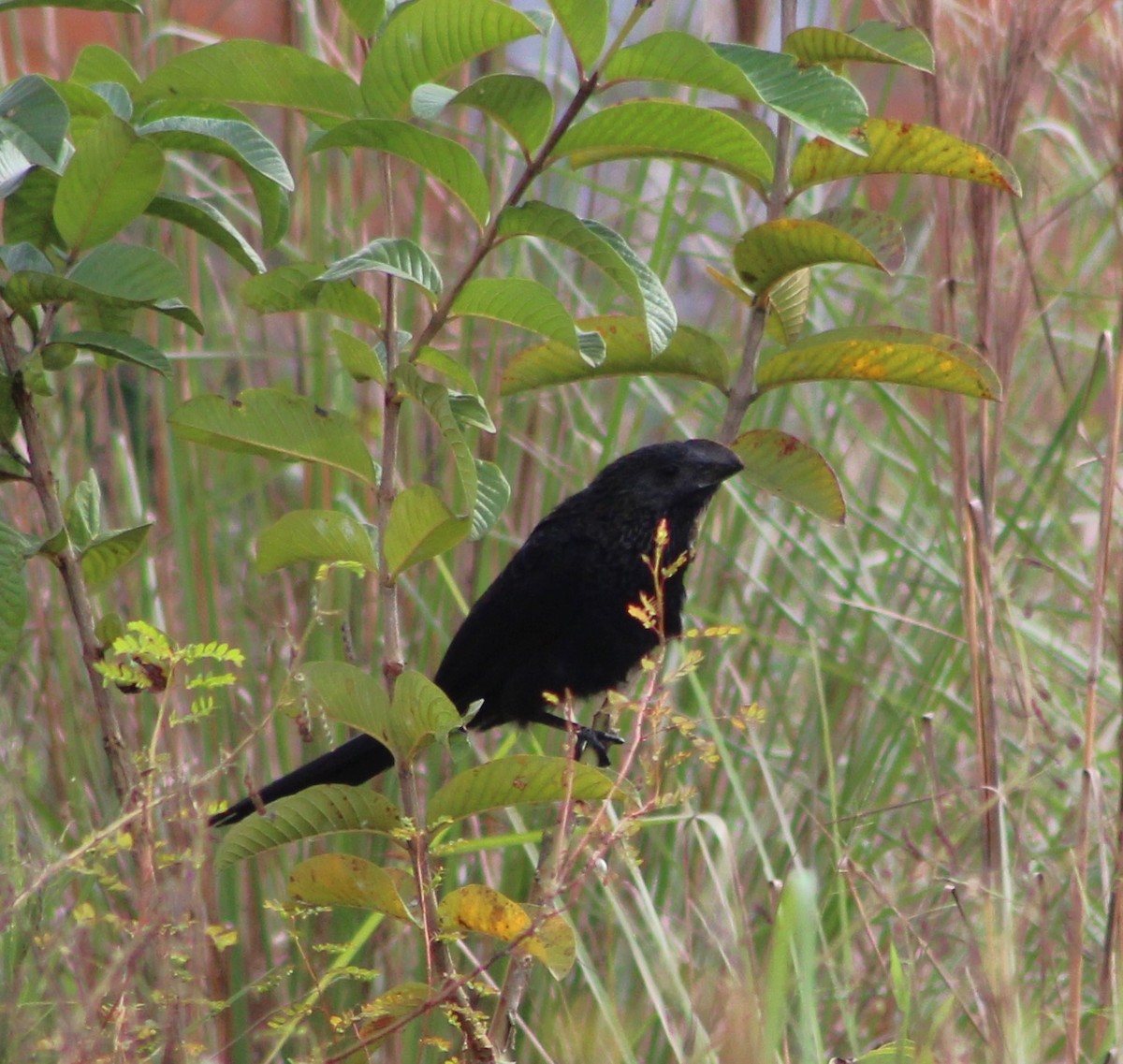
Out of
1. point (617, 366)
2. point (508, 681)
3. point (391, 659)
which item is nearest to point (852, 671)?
point (508, 681)

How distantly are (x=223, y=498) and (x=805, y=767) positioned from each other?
1.17 meters

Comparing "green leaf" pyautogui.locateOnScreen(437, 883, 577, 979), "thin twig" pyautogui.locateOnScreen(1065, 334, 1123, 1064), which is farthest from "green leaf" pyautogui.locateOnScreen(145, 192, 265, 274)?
"thin twig" pyautogui.locateOnScreen(1065, 334, 1123, 1064)

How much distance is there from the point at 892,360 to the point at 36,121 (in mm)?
881

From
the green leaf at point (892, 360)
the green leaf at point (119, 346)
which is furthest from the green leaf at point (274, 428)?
the green leaf at point (892, 360)

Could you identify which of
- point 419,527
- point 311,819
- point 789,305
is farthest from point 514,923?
point 789,305

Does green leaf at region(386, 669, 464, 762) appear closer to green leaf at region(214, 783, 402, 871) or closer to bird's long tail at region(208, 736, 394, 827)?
green leaf at region(214, 783, 402, 871)

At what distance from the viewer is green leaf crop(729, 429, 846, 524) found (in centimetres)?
159

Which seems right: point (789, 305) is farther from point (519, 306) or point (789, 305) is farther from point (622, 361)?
point (519, 306)

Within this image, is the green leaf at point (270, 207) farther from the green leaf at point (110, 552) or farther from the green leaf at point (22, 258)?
the green leaf at point (110, 552)

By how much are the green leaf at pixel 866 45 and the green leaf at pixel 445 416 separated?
0.51 meters

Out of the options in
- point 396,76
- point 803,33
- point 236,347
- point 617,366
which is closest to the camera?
point 396,76

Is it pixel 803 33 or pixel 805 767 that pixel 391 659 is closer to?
pixel 803 33

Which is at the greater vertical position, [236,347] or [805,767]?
[236,347]

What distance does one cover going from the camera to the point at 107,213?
136 cm
